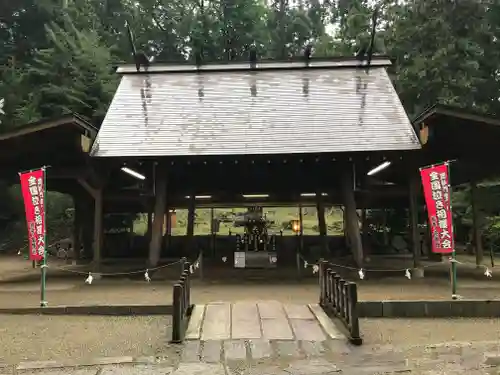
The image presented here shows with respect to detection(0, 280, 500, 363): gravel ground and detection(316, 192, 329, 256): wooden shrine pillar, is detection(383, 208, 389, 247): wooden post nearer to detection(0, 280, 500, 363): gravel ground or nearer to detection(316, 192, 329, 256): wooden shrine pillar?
detection(316, 192, 329, 256): wooden shrine pillar

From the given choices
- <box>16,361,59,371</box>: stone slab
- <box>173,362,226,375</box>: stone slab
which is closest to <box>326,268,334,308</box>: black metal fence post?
<box>173,362,226,375</box>: stone slab

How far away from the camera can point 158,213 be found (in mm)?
11812

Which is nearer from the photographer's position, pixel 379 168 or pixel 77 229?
pixel 379 168

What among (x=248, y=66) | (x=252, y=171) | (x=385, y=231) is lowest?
(x=385, y=231)

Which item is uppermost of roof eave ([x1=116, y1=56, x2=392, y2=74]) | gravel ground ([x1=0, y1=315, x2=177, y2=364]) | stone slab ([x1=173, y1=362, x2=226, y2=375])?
roof eave ([x1=116, y1=56, x2=392, y2=74])

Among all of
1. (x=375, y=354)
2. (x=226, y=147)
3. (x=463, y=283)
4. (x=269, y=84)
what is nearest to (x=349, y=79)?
(x=269, y=84)

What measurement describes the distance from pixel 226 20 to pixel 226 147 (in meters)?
23.1

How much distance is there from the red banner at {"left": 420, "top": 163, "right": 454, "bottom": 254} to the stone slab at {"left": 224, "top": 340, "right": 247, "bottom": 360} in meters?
4.92

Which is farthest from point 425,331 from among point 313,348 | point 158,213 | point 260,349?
point 158,213

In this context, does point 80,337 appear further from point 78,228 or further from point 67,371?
point 78,228

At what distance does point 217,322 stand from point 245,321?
1.34ft

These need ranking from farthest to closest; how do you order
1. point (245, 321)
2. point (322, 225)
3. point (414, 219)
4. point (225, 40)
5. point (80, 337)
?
point (225, 40), point (322, 225), point (414, 219), point (245, 321), point (80, 337)

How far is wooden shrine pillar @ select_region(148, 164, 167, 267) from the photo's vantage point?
38.1 feet

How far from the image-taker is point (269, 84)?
14.7 metres
